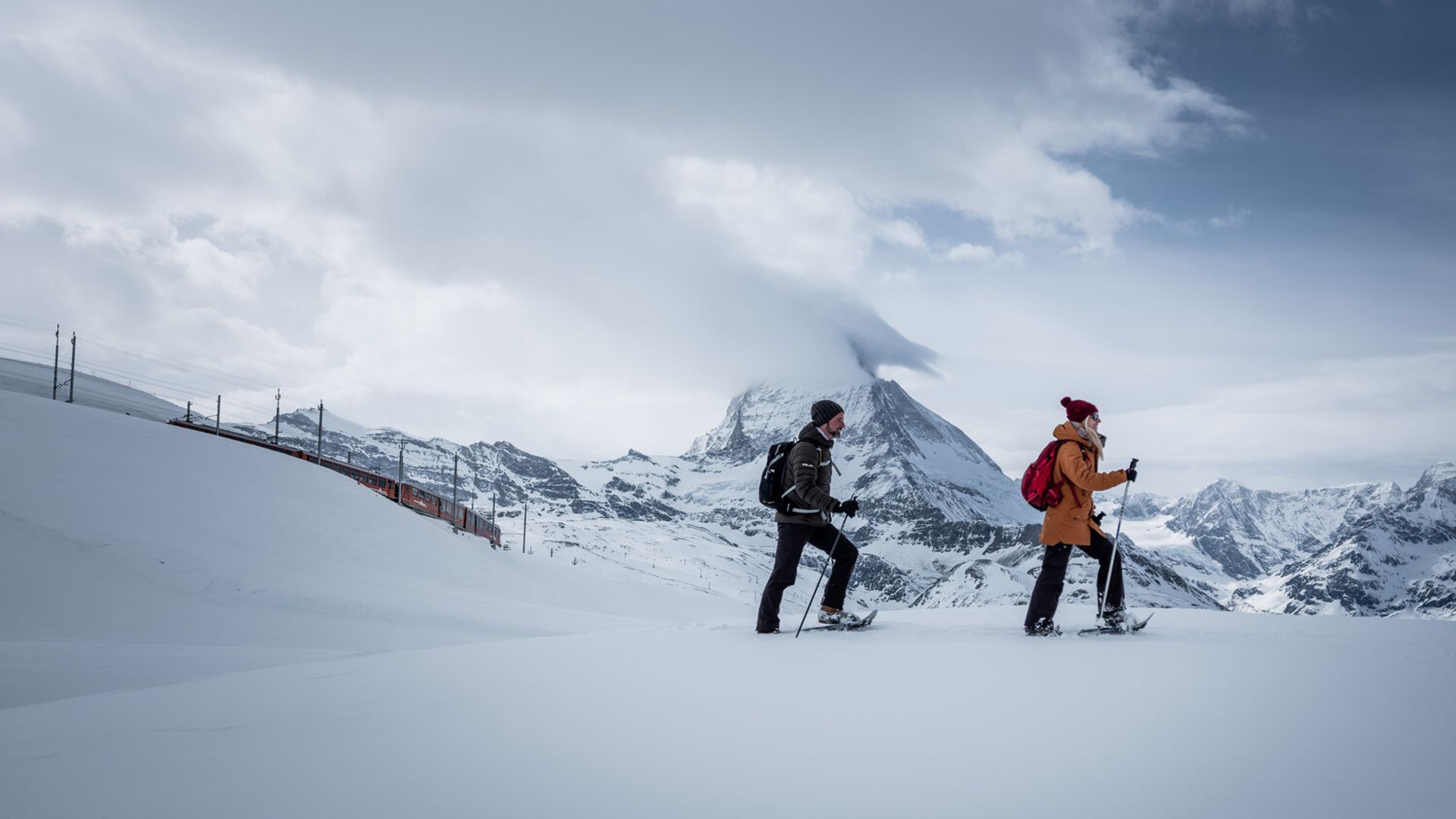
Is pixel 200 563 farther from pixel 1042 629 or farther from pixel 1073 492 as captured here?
pixel 1073 492

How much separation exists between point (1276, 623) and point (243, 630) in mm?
15896

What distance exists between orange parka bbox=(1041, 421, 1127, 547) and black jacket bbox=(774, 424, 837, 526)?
2001mm

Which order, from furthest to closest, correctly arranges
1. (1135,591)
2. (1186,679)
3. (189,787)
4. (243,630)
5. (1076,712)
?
(1135,591) < (243,630) < (1186,679) < (1076,712) < (189,787)

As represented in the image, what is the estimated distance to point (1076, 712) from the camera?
3.57m

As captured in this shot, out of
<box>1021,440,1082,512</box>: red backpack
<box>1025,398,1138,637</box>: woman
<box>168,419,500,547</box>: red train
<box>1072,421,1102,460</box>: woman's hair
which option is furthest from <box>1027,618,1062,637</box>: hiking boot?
<box>168,419,500,547</box>: red train

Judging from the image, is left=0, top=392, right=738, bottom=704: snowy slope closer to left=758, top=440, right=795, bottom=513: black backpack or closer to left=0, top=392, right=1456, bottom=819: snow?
left=0, top=392, right=1456, bottom=819: snow

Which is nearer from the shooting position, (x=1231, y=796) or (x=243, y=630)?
(x=1231, y=796)

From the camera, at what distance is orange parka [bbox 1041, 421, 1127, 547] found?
6.43 meters

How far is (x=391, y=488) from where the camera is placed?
39.2 metres

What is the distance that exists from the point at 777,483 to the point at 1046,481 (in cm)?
250

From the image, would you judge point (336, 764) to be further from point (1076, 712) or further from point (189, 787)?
point (1076, 712)

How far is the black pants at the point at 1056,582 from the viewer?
659cm

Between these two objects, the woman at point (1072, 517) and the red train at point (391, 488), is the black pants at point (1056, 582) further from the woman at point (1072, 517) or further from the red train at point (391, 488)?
the red train at point (391, 488)

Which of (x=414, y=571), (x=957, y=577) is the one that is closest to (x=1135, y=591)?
(x=957, y=577)
